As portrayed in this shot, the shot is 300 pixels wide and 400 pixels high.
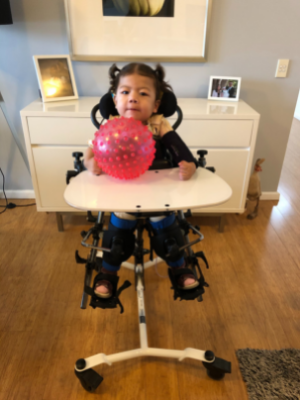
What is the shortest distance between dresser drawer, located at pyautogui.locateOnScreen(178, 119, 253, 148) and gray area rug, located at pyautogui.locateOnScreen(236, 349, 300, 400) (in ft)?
3.47

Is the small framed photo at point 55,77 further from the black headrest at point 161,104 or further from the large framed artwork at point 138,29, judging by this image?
the black headrest at point 161,104

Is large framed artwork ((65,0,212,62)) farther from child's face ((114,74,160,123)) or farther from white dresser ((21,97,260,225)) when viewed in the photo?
child's face ((114,74,160,123))

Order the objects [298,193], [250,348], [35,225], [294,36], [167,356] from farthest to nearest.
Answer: [298,193] < [35,225] < [294,36] < [250,348] < [167,356]

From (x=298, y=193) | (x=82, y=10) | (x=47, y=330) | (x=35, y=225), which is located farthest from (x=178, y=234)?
(x=298, y=193)

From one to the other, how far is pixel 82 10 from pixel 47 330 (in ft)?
5.48

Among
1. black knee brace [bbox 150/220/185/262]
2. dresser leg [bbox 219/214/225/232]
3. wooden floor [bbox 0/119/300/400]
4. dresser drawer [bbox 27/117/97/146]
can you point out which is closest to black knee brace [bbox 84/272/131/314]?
black knee brace [bbox 150/220/185/262]

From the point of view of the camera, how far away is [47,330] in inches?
53.5

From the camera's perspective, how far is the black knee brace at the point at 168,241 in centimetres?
113

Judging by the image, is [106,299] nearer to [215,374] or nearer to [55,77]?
[215,374]

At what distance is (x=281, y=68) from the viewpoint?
1939 millimetres

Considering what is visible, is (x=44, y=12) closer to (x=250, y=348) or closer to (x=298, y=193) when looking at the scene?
(x=250, y=348)

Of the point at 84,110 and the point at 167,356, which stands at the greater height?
the point at 84,110

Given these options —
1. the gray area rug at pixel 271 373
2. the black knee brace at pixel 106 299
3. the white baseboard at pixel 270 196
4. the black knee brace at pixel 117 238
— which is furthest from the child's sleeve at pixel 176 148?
the white baseboard at pixel 270 196

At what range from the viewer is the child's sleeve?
3.62 ft
